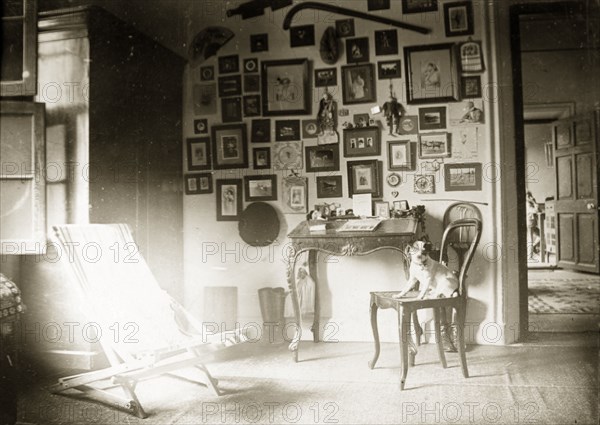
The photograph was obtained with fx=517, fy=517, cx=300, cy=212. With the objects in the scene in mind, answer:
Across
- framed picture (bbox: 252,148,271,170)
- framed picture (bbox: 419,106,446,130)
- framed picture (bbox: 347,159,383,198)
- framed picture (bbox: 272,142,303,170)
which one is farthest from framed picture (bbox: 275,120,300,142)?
framed picture (bbox: 419,106,446,130)

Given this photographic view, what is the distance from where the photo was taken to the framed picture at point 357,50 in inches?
169

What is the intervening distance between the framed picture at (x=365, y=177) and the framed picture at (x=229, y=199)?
0.98 meters

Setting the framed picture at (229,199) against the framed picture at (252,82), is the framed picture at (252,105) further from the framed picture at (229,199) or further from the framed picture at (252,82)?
the framed picture at (229,199)

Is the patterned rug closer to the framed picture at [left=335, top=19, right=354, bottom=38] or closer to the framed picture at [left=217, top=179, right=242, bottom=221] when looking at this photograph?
the framed picture at [left=217, top=179, right=242, bottom=221]

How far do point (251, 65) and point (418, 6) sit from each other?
1475 mm

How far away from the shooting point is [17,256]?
3445 millimetres

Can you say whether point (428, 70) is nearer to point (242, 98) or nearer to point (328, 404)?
point (242, 98)

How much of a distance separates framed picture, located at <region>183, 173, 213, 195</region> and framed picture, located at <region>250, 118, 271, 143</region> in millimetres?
538

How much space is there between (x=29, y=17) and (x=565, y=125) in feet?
22.6

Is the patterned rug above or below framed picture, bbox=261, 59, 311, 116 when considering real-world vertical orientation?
below

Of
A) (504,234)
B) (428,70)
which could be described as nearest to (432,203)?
(504,234)

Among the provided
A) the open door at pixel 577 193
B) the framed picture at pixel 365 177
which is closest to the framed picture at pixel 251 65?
the framed picture at pixel 365 177

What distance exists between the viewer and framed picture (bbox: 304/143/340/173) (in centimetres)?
439

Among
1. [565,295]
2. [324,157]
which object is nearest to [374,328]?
[324,157]
